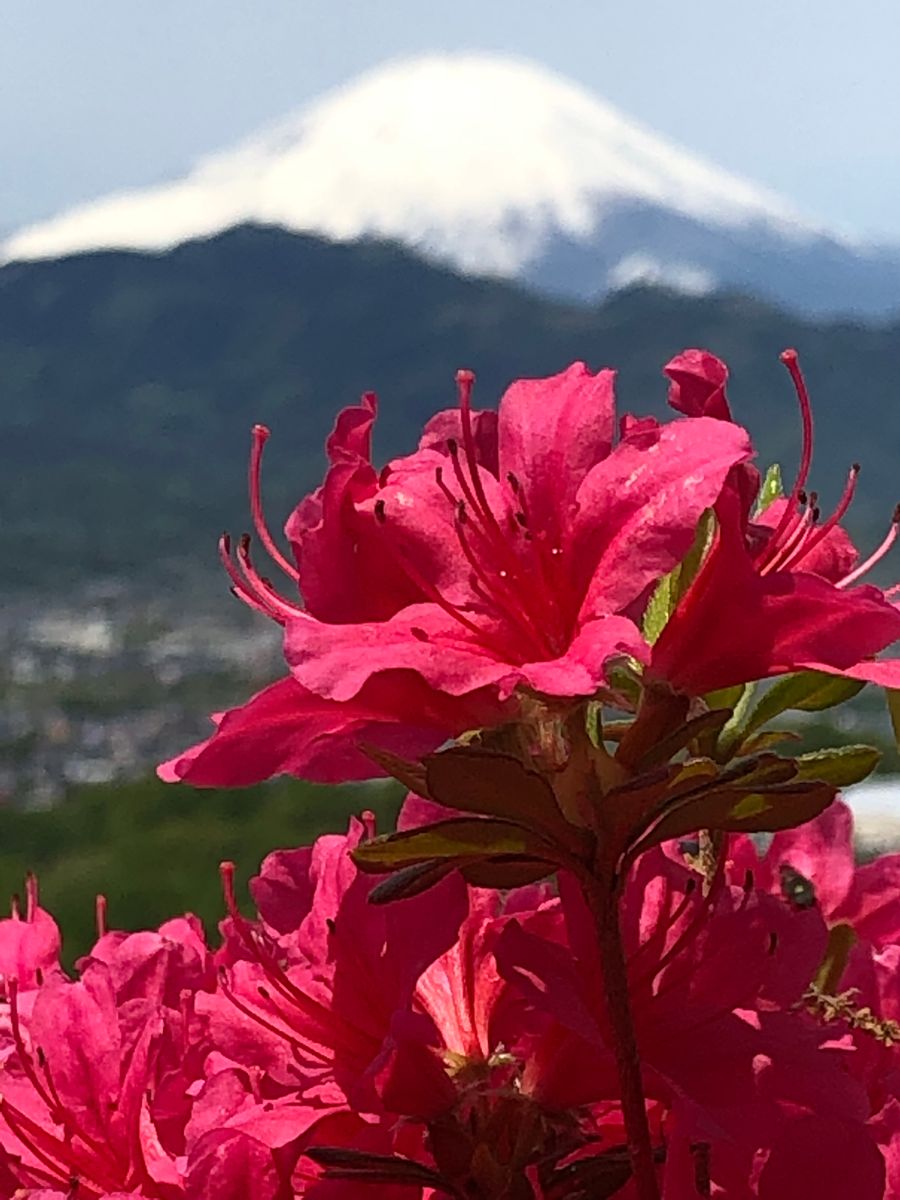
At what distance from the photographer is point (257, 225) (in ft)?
111

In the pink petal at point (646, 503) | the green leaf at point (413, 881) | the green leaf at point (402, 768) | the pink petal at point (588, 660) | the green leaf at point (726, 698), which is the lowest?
the green leaf at point (413, 881)

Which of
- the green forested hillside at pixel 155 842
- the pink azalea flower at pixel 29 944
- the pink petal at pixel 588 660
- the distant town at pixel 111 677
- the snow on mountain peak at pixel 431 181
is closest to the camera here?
the pink petal at pixel 588 660

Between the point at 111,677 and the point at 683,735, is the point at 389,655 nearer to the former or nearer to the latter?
the point at 683,735

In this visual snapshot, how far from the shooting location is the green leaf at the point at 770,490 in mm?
419

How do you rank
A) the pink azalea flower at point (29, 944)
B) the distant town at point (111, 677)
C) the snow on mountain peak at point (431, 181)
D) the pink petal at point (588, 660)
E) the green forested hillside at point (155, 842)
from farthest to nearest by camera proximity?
the snow on mountain peak at point (431, 181) < the distant town at point (111, 677) < the green forested hillside at point (155, 842) < the pink azalea flower at point (29, 944) < the pink petal at point (588, 660)

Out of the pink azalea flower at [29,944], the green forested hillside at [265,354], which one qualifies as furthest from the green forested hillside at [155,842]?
the green forested hillside at [265,354]

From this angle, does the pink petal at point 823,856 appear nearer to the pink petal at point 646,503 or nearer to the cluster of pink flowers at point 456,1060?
the cluster of pink flowers at point 456,1060

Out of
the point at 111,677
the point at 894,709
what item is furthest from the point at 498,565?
the point at 111,677

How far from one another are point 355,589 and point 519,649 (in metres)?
0.04

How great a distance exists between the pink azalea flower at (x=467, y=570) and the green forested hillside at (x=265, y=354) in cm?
2830

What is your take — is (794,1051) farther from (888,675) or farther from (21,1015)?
(21,1015)

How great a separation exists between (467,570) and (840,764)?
9 centimetres

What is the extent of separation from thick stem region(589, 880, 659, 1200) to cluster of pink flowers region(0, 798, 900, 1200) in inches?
0.7

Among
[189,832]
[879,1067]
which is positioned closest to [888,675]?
[879,1067]
